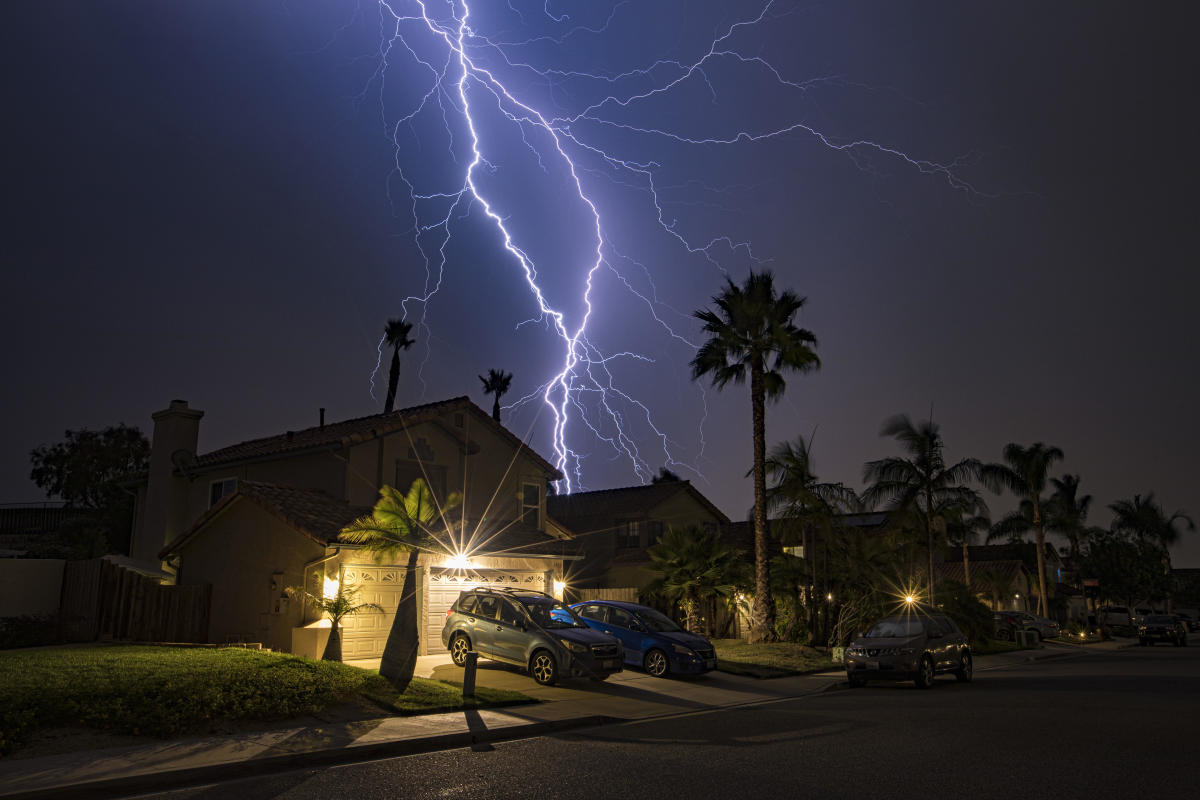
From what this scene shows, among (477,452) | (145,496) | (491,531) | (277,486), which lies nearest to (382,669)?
(277,486)

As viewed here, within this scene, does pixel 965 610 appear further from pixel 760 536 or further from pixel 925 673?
pixel 925 673

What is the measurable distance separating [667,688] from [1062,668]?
1346 centimetres

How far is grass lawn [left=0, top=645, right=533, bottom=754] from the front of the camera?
31.6 feet

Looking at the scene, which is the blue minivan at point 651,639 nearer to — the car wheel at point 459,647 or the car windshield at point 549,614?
the car windshield at point 549,614

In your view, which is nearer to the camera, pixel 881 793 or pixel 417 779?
pixel 881 793

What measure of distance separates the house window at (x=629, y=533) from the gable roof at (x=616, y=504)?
560mm

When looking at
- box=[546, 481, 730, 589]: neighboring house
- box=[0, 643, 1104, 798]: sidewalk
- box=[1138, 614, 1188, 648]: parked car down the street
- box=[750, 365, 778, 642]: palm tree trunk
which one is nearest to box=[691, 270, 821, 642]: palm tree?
box=[750, 365, 778, 642]: palm tree trunk

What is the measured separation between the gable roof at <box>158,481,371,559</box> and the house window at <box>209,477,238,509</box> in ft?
18.5

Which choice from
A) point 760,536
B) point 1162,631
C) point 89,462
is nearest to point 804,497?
point 760,536

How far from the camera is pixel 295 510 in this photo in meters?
18.8

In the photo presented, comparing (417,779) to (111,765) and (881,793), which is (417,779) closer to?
(111,765)

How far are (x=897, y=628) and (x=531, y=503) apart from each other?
13.5 metres

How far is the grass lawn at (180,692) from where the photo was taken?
9641 mm

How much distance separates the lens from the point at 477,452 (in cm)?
2659
